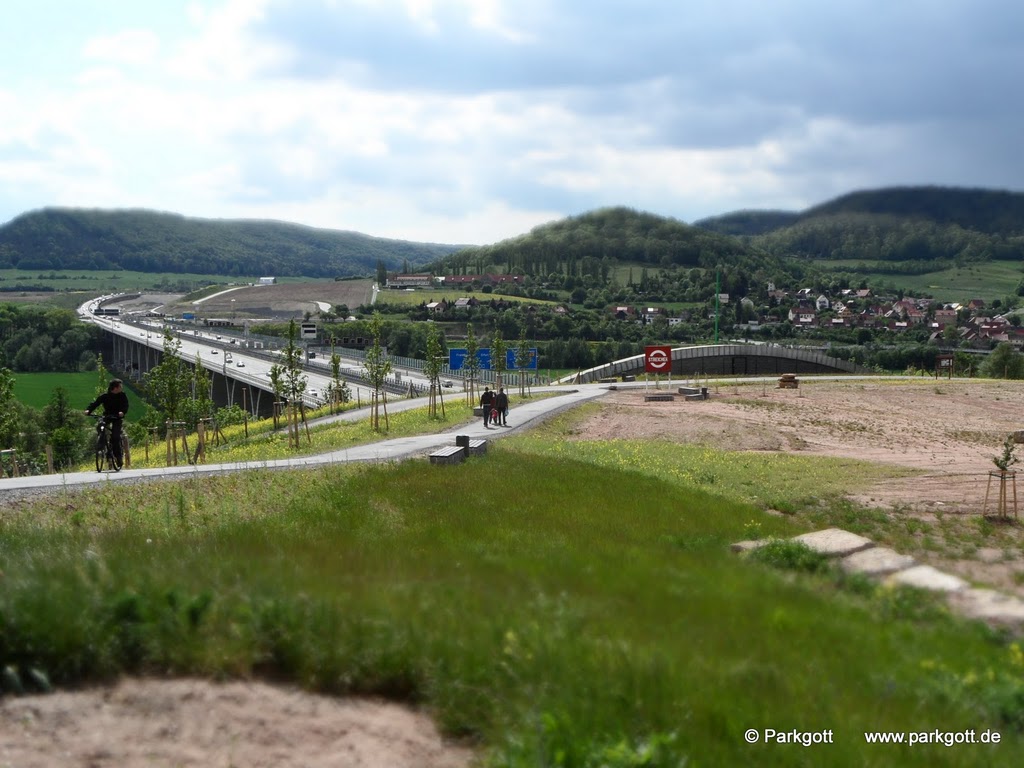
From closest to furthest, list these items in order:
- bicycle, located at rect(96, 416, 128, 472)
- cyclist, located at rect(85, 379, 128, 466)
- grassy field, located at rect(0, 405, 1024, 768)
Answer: grassy field, located at rect(0, 405, 1024, 768), cyclist, located at rect(85, 379, 128, 466), bicycle, located at rect(96, 416, 128, 472)

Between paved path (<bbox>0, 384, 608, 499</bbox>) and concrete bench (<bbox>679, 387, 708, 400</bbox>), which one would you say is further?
concrete bench (<bbox>679, 387, 708, 400</bbox>)

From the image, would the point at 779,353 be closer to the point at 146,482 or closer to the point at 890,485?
the point at 890,485

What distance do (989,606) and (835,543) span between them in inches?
104

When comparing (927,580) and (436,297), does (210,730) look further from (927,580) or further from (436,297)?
(436,297)

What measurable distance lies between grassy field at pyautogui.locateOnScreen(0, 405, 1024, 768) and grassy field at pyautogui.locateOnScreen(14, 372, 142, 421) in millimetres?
83795

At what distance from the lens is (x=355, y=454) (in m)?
26.8

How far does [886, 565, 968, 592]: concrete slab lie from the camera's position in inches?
380

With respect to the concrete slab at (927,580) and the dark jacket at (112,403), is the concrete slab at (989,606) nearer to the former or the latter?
the concrete slab at (927,580)

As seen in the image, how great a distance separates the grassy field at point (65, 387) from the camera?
94812 millimetres

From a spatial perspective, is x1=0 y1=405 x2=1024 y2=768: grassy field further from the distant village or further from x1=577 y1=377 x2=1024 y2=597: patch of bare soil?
the distant village

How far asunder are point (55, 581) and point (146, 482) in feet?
38.6

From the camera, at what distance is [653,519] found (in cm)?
1505

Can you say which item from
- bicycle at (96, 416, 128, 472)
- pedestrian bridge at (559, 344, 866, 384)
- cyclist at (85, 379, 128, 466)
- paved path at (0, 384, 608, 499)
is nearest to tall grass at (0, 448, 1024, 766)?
paved path at (0, 384, 608, 499)

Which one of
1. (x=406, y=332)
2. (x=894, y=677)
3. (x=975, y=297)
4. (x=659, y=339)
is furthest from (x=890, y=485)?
(x=975, y=297)
